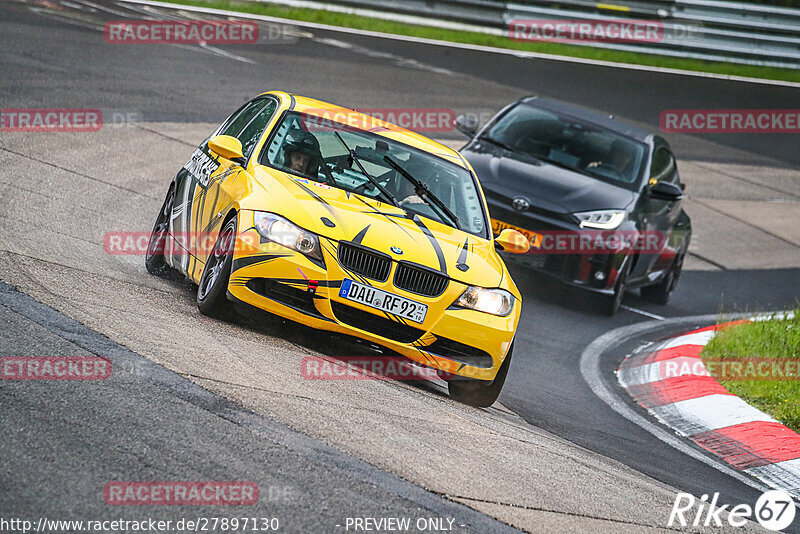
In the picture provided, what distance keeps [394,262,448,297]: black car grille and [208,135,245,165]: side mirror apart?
151cm

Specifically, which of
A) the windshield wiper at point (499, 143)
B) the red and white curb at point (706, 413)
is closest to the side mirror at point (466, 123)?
the windshield wiper at point (499, 143)

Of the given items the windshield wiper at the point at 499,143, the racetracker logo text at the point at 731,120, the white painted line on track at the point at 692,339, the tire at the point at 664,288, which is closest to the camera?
the white painted line on track at the point at 692,339

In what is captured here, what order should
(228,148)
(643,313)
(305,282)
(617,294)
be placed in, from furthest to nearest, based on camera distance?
(643,313), (617,294), (228,148), (305,282)

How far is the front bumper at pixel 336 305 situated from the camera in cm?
650

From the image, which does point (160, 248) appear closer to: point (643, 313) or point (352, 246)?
point (352, 246)

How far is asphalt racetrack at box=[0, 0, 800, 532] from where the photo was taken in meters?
4.35

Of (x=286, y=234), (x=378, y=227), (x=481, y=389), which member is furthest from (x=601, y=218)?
(x=286, y=234)

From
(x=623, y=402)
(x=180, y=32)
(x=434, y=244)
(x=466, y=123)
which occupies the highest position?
(x=180, y=32)

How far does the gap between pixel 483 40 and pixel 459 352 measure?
1907cm

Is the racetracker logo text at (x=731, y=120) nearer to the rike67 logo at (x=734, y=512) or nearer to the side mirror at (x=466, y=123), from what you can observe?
the side mirror at (x=466, y=123)

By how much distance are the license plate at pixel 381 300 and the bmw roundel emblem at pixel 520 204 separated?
4.32 metres

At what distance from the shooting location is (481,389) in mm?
6988

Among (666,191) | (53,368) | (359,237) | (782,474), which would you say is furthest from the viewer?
(666,191)

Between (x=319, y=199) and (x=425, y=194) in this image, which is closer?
(x=319, y=199)
